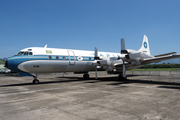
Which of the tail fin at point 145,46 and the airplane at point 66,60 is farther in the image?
the tail fin at point 145,46

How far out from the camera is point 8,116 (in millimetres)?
5453

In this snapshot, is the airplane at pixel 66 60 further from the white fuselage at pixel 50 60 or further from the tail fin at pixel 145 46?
the tail fin at pixel 145 46

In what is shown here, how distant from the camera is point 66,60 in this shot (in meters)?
18.2

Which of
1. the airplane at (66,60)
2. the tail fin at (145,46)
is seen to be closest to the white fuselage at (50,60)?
the airplane at (66,60)

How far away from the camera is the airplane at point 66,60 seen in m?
15.2

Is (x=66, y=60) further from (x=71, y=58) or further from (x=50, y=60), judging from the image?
(x=50, y=60)

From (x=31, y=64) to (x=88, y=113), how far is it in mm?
11864

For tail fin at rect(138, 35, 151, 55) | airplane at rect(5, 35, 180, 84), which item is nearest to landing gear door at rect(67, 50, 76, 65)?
airplane at rect(5, 35, 180, 84)

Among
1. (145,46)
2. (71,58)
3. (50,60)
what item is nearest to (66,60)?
(71,58)

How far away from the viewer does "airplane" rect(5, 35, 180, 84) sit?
1525 cm

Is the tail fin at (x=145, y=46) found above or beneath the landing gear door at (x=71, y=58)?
above

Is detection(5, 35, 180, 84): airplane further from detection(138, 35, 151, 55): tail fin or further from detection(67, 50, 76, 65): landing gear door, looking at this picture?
detection(138, 35, 151, 55): tail fin

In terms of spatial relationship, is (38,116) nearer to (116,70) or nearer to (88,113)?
(88,113)

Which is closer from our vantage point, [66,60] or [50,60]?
[50,60]
